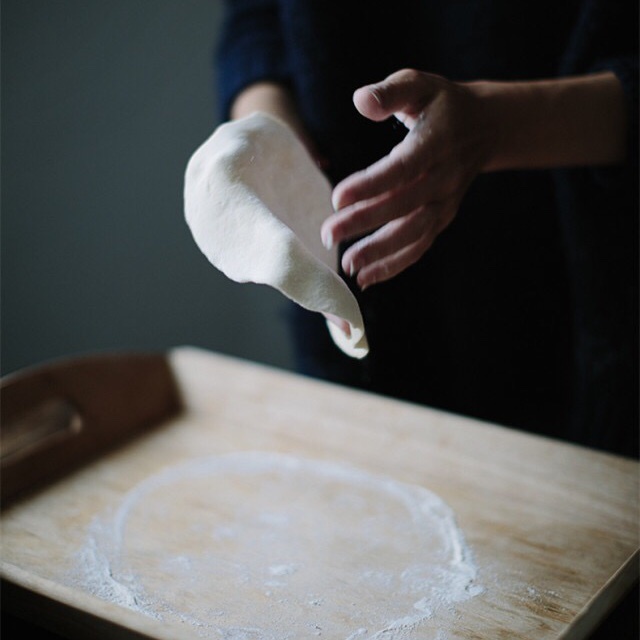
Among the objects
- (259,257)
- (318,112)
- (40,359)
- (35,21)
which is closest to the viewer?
(259,257)

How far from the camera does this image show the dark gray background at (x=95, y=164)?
82 centimetres

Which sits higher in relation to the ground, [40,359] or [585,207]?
[585,207]

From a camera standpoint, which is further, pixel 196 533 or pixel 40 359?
pixel 40 359

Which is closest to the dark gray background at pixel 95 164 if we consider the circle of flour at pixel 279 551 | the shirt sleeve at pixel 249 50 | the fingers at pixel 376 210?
the shirt sleeve at pixel 249 50

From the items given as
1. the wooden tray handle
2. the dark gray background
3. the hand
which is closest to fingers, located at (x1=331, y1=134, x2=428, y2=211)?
the hand

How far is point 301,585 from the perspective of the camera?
1.33 ft

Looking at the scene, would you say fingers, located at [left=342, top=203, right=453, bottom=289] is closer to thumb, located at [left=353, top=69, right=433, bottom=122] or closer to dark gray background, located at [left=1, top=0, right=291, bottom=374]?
thumb, located at [left=353, top=69, right=433, bottom=122]

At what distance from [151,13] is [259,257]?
1.93ft

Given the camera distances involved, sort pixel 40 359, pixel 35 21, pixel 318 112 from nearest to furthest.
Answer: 1. pixel 318 112
2. pixel 35 21
3. pixel 40 359

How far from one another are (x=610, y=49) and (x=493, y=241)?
0.13 meters

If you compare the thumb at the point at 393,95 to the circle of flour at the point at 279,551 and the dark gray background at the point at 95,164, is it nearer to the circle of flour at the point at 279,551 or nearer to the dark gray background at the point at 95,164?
the circle of flour at the point at 279,551

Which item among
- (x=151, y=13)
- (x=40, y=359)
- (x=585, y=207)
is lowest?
(x=40, y=359)

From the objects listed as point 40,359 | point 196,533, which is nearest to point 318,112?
point 196,533

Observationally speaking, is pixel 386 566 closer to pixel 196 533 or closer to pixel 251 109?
pixel 196 533
